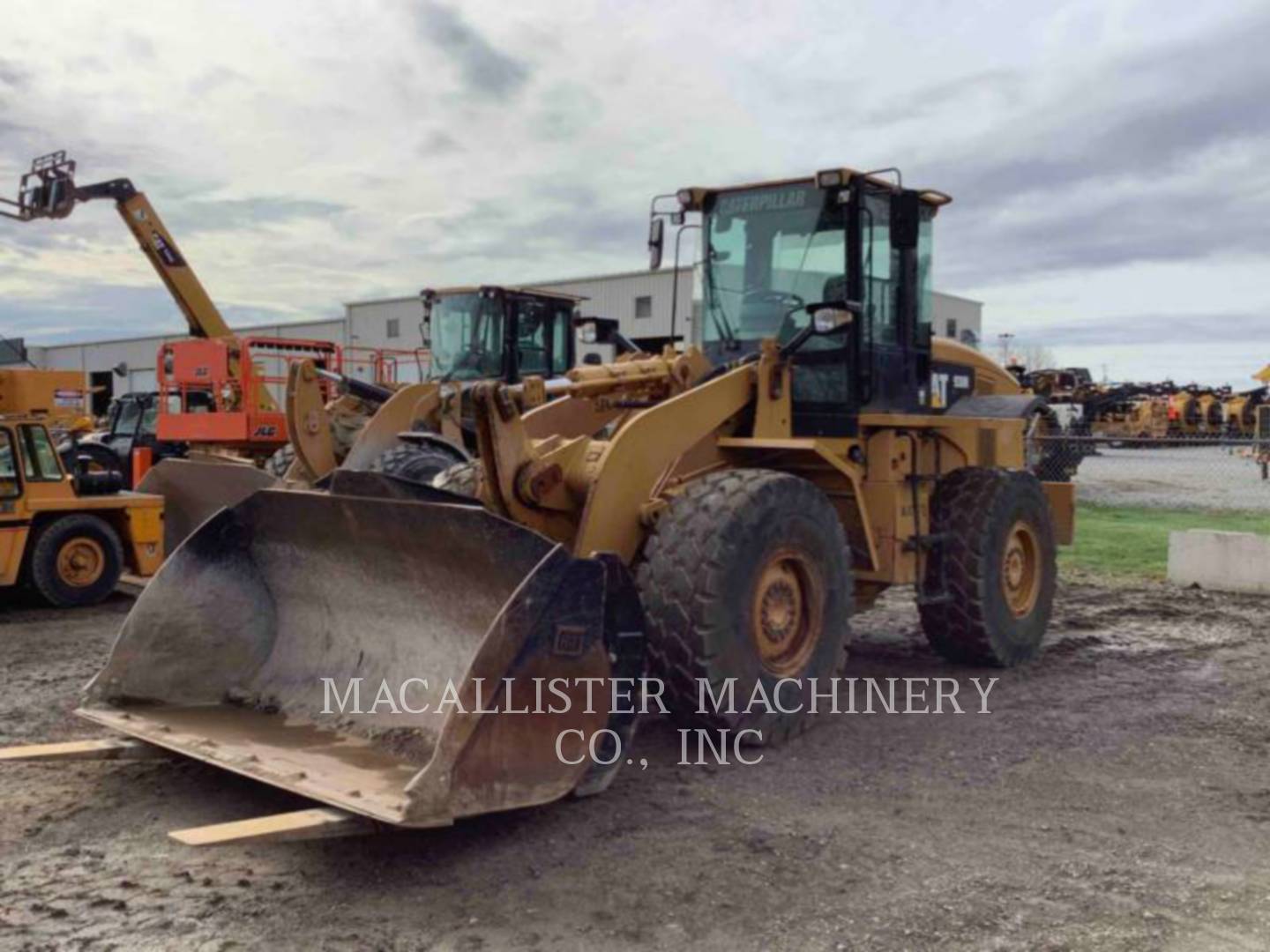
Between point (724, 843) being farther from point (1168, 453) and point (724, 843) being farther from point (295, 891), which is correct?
A: point (1168, 453)

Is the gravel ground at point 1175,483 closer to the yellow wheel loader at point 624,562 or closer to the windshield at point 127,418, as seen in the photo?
the yellow wheel loader at point 624,562

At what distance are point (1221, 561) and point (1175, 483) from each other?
13127 millimetres

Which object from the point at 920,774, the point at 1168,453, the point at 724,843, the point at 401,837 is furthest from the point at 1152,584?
the point at 1168,453

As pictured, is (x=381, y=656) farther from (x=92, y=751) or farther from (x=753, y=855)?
(x=753, y=855)

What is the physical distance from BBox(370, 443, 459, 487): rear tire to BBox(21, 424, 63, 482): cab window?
308cm

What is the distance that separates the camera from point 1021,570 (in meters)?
7.43

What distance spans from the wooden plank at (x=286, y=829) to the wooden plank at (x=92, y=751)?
1148 millimetres

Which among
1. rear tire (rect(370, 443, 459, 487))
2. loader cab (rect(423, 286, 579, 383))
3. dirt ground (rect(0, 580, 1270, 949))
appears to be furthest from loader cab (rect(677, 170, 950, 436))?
loader cab (rect(423, 286, 579, 383))

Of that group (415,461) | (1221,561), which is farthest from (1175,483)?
(415,461)

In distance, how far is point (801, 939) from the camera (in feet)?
11.5

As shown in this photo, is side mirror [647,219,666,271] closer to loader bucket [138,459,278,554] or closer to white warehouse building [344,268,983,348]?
loader bucket [138,459,278,554]

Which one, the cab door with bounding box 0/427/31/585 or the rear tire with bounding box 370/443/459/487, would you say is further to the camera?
the cab door with bounding box 0/427/31/585

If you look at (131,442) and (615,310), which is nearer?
(131,442)

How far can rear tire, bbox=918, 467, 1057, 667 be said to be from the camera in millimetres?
6828
